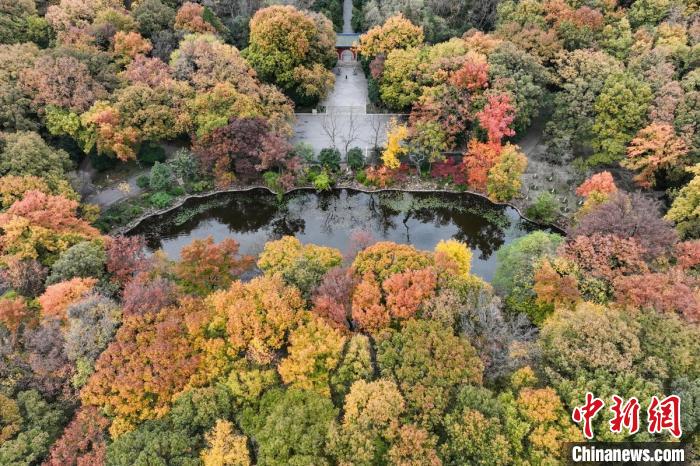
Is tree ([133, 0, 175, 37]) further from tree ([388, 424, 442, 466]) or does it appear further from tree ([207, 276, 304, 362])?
tree ([388, 424, 442, 466])

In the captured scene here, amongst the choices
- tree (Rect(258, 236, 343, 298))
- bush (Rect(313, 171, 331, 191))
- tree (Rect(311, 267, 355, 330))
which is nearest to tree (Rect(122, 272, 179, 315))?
tree (Rect(258, 236, 343, 298))

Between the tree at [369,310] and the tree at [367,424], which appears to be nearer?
the tree at [367,424]

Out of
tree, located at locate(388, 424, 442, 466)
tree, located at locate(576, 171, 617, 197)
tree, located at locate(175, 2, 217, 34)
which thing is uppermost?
tree, located at locate(175, 2, 217, 34)

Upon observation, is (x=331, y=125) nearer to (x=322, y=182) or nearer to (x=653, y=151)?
(x=322, y=182)

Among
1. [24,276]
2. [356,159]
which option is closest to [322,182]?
[356,159]

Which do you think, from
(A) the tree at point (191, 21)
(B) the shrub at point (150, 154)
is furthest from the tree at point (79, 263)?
(A) the tree at point (191, 21)

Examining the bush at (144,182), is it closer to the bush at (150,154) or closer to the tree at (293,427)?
the bush at (150,154)
